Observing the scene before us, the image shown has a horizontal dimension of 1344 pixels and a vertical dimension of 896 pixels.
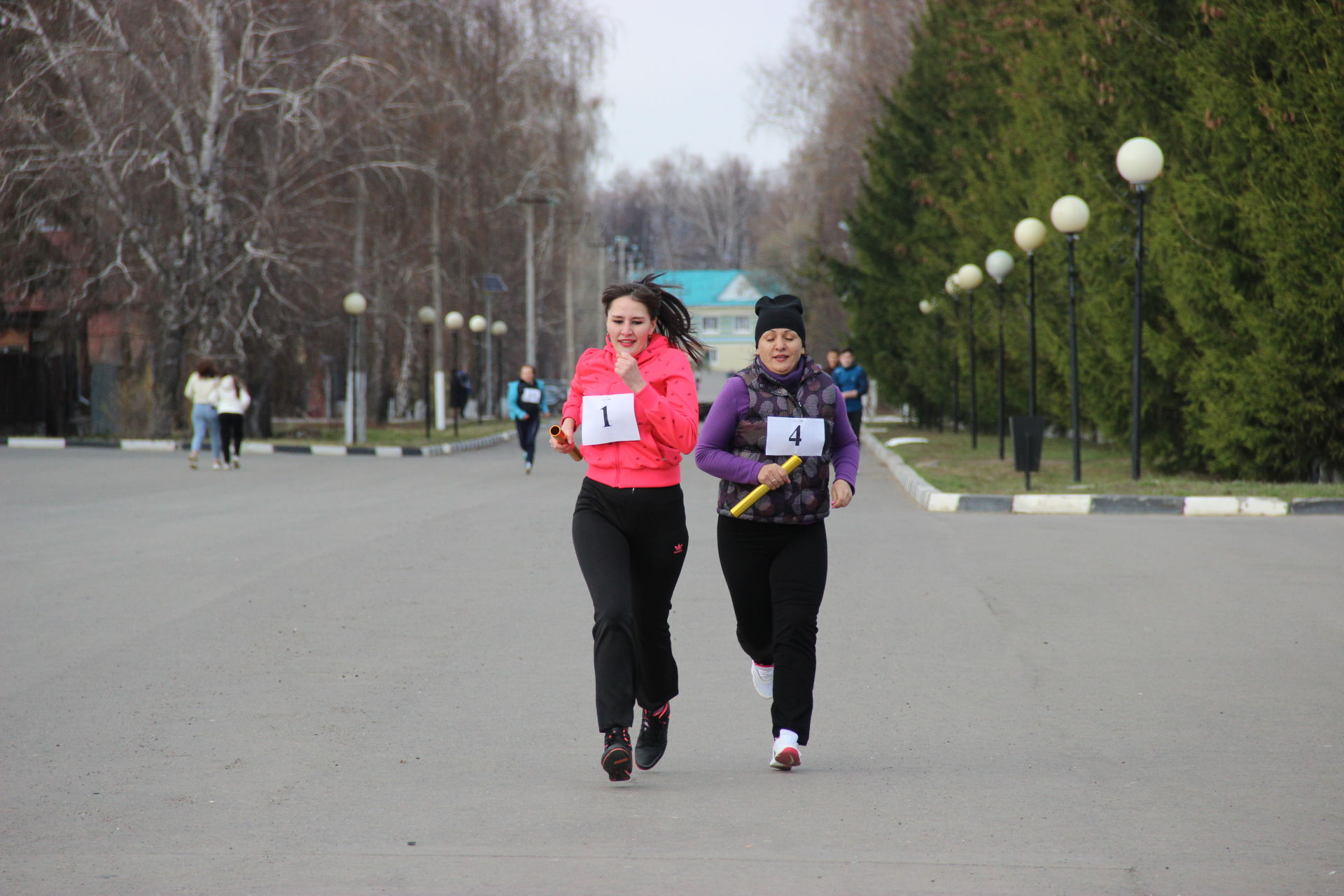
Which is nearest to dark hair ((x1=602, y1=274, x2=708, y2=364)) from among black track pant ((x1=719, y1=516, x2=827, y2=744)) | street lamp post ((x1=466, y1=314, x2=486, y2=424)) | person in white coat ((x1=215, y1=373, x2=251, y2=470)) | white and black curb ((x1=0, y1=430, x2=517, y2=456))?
black track pant ((x1=719, y1=516, x2=827, y2=744))

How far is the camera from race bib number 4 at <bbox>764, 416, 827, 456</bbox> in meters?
5.48

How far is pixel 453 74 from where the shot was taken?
139ft

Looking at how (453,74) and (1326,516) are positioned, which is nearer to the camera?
(1326,516)

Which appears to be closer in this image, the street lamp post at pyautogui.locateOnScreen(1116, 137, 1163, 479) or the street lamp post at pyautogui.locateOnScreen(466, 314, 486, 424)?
the street lamp post at pyautogui.locateOnScreen(1116, 137, 1163, 479)

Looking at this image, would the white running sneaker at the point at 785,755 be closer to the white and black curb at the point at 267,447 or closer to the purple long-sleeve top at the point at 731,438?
the purple long-sleeve top at the point at 731,438

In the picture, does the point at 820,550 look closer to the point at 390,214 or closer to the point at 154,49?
the point at 154,49

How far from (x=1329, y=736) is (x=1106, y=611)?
3.19m

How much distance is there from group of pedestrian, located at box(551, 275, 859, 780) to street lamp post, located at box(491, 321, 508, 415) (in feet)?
132

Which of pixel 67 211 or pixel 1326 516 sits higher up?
pixel 67 211

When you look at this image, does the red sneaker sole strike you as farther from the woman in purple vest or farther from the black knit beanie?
the black knit beanie

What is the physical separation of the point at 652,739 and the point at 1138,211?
13.7m

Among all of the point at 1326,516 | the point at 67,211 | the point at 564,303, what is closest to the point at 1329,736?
the point at 1326,516

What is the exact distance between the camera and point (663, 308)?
18.4 ft

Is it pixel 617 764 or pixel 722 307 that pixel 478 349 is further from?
pixel 722 307
